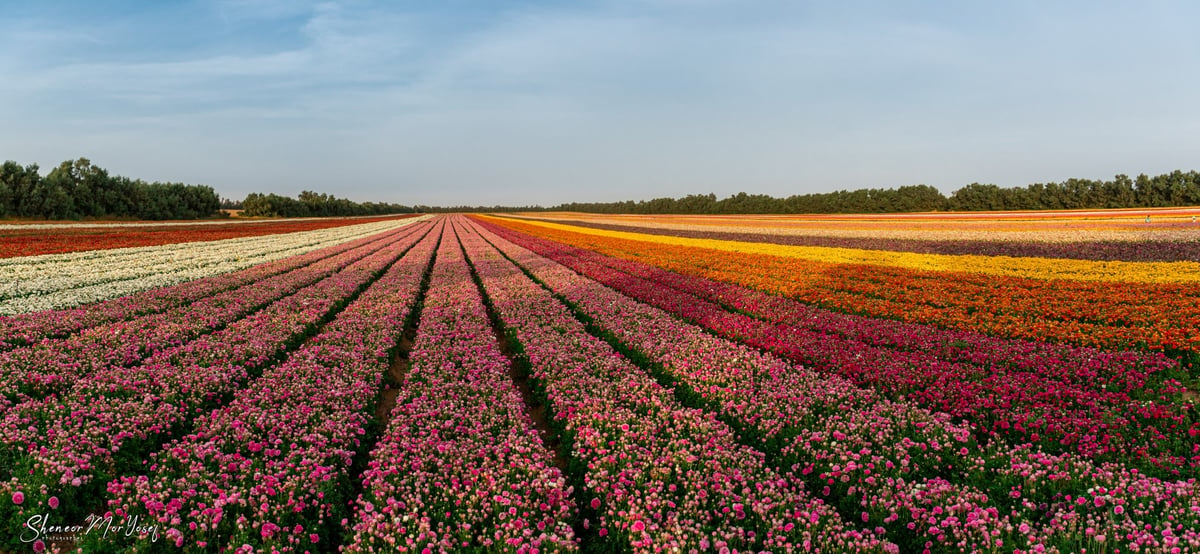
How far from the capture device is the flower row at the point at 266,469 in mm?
4750

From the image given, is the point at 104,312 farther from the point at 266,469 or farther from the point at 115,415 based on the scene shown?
the point at 266,469

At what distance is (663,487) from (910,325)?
10.2m

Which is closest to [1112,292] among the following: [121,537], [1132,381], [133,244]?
[1132,381]

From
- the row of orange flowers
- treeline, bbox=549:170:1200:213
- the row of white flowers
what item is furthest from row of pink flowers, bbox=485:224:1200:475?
treeline, bbox=549:170:1200:213

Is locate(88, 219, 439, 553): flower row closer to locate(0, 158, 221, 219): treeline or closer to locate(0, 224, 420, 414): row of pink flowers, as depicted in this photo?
locate(0, 224, 420, 414): row of pink flowers

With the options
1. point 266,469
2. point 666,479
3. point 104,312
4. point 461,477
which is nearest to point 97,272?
point 104,312

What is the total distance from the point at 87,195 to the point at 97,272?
92.6 metres

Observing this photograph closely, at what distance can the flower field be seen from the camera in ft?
15.6

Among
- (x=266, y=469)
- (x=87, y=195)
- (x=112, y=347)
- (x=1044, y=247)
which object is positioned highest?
(x=87, y=195)

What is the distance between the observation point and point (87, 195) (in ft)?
291

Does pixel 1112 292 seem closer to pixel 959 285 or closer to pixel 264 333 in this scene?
pixel 959 285

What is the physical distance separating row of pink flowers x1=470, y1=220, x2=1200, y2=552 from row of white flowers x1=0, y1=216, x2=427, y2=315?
773 inches

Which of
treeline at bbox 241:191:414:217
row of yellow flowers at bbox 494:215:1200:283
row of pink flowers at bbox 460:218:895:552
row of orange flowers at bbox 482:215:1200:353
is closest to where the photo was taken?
row of pink flowers at bbox 460:218:895:552

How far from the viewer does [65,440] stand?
589cm
